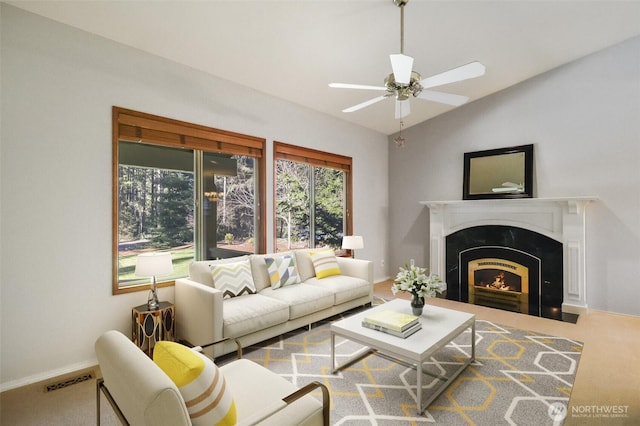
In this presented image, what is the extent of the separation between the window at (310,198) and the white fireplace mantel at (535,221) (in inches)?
58.3

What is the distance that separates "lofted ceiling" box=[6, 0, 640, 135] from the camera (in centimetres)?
272

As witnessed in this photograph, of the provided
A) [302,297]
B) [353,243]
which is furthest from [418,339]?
[353,243]

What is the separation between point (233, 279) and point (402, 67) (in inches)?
102

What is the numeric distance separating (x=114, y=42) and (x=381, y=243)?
5054 mm

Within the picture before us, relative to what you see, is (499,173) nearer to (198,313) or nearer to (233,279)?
(233,279)

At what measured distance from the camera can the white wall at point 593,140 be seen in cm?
403

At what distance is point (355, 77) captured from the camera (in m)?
4.06

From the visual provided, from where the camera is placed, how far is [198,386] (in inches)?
48.4

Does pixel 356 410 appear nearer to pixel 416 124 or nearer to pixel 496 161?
pixel 496 161


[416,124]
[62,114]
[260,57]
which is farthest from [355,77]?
[62,114]

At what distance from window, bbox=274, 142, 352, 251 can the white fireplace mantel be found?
4.86 ft

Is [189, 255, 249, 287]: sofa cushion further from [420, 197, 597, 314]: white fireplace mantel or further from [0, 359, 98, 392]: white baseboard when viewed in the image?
[420, 197, 597, 314]: white fireplace mantel

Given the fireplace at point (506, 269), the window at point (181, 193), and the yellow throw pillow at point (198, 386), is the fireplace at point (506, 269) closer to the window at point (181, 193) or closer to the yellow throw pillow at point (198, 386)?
the window at point (181, 193)

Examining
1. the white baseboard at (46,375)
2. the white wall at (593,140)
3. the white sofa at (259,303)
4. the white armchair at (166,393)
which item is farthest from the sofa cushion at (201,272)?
the white wall at (593,140)
